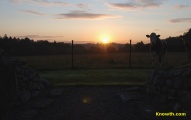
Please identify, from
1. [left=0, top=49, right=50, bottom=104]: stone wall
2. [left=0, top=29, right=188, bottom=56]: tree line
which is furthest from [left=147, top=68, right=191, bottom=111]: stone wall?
[left=0, top=29, right=188, bottom=56]: tree line

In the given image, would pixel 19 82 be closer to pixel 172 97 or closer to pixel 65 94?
pixel 65 94

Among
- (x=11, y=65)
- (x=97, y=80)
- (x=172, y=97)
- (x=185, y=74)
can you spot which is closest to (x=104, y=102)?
(x=172, y=97)

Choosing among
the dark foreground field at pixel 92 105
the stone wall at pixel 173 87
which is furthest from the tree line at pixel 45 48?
the stone wall at pixel 173 87

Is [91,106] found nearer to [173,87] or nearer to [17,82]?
[173,87]

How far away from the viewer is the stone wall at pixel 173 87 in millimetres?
8620

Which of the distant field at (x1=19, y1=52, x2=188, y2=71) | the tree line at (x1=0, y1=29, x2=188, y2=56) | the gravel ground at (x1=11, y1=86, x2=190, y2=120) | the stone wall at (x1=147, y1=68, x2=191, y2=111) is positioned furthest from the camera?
the tree line at (x1=0, y1=29, x2=188, y2=56)

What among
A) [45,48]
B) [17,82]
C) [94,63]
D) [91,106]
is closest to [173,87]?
[91,106]

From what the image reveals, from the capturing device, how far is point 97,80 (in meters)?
16.8

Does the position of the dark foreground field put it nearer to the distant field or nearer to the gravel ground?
the gravel ground

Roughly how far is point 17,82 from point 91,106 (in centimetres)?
332

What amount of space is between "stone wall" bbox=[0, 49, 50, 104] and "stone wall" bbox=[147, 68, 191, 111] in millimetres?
5037

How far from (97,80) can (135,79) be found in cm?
228

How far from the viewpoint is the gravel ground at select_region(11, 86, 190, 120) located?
9.03 metres

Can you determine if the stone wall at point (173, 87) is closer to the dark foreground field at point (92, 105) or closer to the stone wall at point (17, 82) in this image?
the dark foreground field at point (92, 105)
